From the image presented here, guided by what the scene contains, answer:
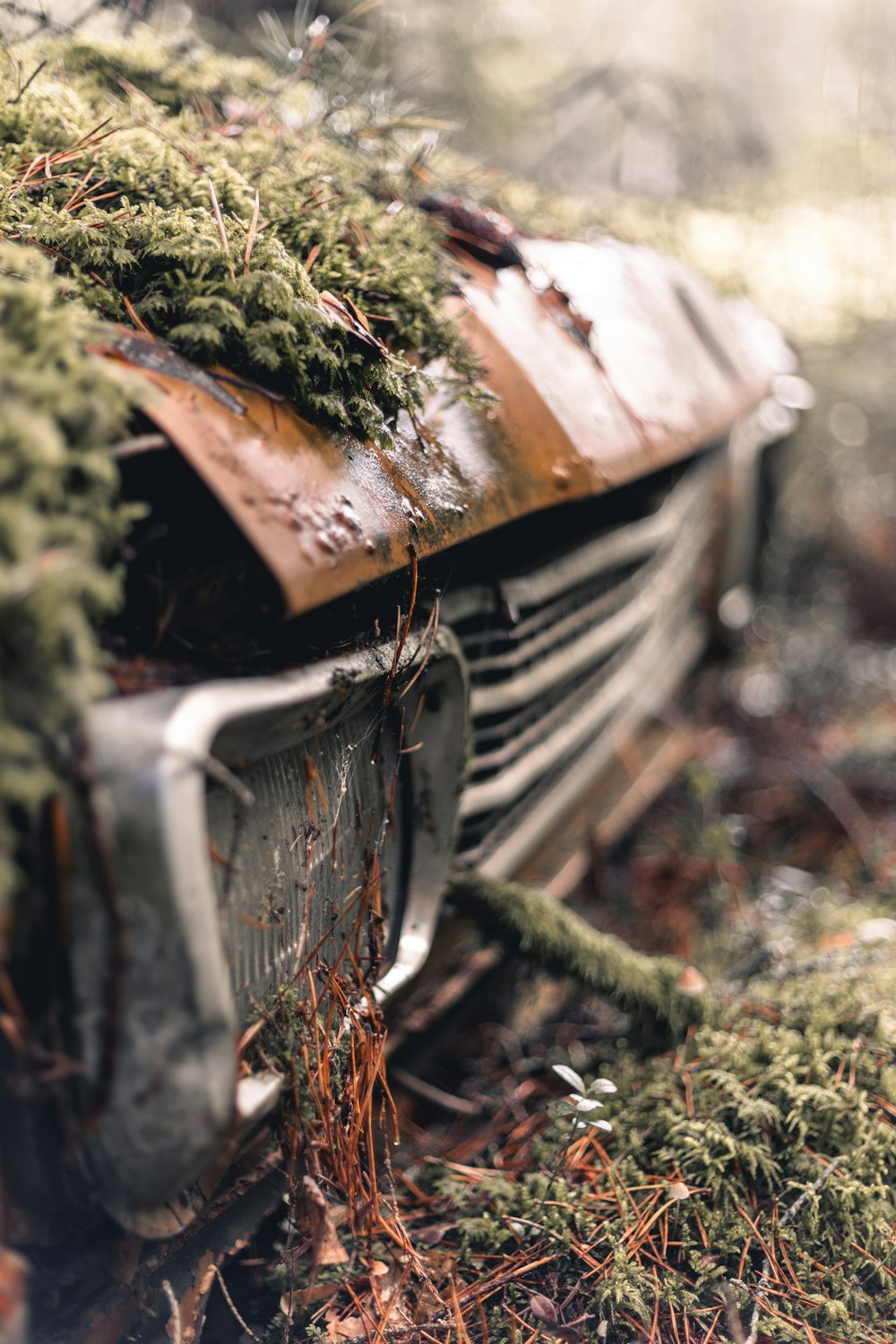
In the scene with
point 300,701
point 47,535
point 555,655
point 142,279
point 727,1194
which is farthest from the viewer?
point 555,655

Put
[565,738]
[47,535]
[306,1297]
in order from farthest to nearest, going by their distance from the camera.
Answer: [565,738] → [306,1297] → [47,535]

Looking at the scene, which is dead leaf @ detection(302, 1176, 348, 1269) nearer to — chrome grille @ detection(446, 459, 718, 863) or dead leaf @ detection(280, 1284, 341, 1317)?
dead leaf @ detection(280, 1284, 341, 1317)

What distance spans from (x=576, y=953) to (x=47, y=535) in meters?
1.32

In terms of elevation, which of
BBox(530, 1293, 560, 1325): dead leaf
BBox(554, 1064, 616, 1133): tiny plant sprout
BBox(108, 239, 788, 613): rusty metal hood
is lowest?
BBox(530, 1293, 560, 1325): dead leaf

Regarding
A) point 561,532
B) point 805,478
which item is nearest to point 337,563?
point 561,532

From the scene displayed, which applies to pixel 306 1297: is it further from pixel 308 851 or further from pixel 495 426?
pixel 495 426

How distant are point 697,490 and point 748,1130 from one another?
215cm

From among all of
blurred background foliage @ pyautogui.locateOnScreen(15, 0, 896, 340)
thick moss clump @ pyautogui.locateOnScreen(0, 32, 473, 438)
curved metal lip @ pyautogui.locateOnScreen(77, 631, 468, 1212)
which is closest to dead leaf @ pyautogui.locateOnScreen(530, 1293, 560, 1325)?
curved metal lip @ pyautogui.locateOnScreen(77, 631, 468, 1212)

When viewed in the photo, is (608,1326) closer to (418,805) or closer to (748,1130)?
(748,1130)

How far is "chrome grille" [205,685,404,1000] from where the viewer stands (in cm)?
105


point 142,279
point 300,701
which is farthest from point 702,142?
point 300,701

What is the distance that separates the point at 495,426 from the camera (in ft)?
4.77

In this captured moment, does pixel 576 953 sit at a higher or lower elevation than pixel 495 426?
lower

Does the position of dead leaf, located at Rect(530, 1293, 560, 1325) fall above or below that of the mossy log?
below
